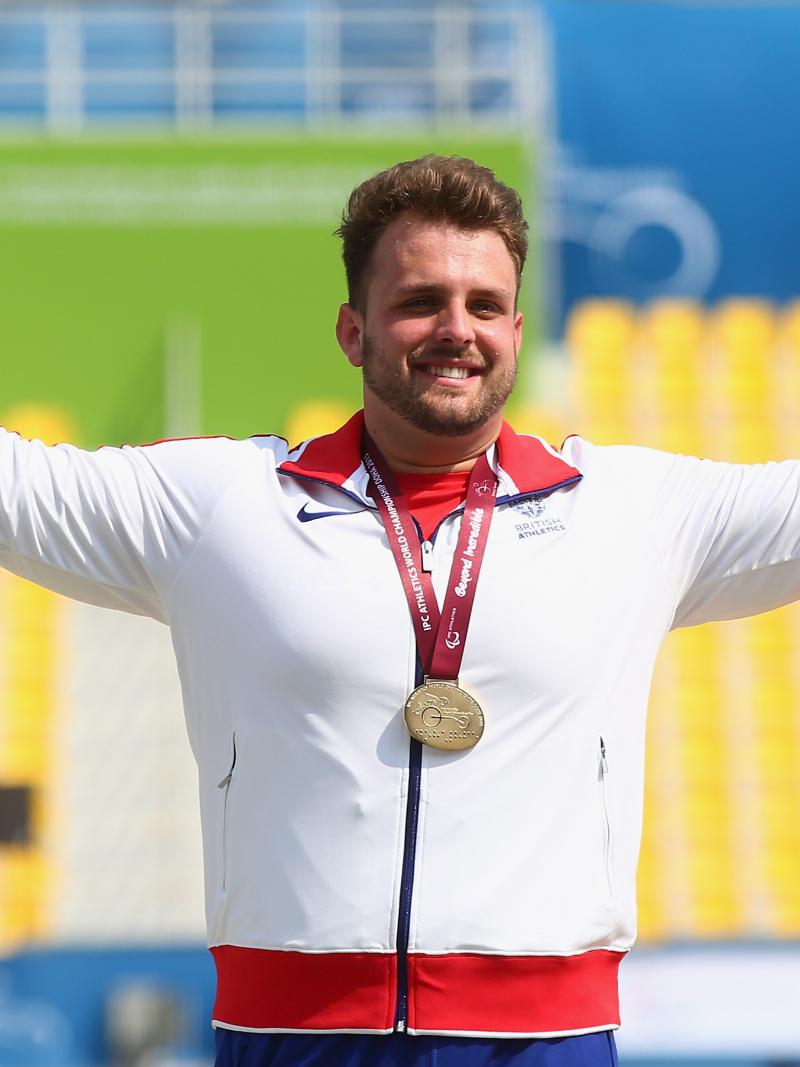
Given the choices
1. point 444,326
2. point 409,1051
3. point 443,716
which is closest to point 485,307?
point 444,326

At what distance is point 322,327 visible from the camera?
10023 mm

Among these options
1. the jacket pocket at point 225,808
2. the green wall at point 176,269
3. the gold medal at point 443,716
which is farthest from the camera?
the green wall at point 176,269

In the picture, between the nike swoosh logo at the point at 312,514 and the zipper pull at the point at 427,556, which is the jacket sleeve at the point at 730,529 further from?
the nike swoosh logo at the point at 312,514

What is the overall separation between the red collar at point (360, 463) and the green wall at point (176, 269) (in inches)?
296

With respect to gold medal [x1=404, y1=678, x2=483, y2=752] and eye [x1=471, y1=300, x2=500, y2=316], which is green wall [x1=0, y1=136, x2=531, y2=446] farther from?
gold medal [x1=404, y1=678, x2=483, y2=752]

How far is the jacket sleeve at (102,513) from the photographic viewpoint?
2299 mm

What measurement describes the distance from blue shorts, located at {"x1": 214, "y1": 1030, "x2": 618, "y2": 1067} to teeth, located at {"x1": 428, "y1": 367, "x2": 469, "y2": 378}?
2.86 feet

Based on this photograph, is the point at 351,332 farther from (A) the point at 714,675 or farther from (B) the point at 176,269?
(B) the point at 176,269

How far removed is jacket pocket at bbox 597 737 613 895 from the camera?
222 cm

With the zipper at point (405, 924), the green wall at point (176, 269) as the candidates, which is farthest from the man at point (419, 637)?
the green wall at point (176, 269)

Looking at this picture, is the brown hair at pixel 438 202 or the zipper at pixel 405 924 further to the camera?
the brown hair at pixel 438 202

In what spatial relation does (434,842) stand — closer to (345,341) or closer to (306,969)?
(306,969)

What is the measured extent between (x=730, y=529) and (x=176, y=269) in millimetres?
8180

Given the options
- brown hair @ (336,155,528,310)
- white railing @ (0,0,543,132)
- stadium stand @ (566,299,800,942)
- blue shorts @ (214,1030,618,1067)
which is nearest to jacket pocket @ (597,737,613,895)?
blue shorts @ (214,1030,618,1067)
